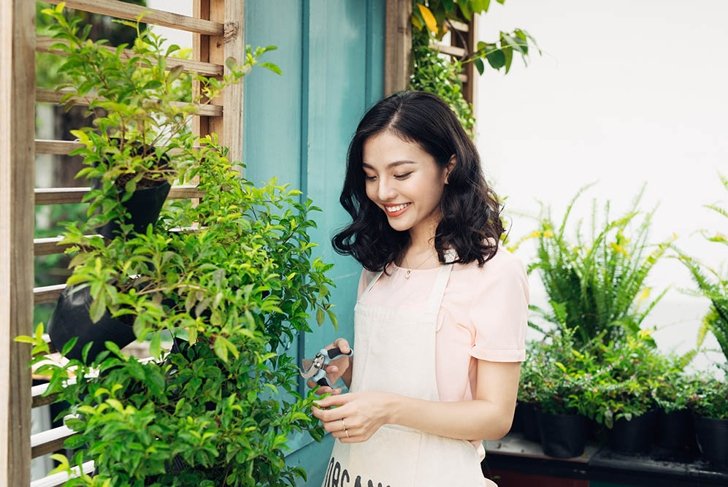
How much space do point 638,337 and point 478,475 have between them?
201 centimetres

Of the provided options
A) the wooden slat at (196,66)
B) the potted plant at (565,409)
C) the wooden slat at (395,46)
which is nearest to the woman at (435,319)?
the wooden slat at (196,66)

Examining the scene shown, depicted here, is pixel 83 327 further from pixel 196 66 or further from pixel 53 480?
pixel 196 66

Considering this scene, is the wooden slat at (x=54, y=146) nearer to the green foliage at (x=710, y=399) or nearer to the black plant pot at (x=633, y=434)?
the black plant pot at (x=633, y=434)

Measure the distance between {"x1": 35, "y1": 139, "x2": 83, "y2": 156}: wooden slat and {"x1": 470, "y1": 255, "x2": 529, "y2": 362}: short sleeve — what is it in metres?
0.89

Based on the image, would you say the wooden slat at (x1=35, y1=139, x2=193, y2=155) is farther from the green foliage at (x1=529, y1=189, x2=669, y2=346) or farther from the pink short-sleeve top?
the green foliage at (x1=529, y1=189, x2=669, y2=346)

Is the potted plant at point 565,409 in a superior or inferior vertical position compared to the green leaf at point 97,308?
inferior

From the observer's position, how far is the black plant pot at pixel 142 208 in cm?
150

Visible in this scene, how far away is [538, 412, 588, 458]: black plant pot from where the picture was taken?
136 inches

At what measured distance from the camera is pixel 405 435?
1.95 m

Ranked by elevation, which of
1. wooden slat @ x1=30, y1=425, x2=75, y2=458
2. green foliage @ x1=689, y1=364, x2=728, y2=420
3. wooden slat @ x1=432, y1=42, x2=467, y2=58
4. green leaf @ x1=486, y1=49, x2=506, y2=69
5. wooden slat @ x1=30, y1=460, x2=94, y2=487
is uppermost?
wooden slat @ x1=432, y1=42, x2=467, y2=58

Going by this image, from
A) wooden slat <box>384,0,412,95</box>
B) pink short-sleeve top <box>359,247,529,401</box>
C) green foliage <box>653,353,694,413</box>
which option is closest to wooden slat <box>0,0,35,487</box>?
pink short-sleeve top <box>359,247,529,401</box>

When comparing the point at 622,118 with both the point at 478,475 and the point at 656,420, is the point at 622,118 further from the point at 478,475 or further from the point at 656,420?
the point at 478,475

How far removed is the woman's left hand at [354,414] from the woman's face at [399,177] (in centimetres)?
39

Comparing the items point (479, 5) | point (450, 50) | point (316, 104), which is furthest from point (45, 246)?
point (450, 50)
